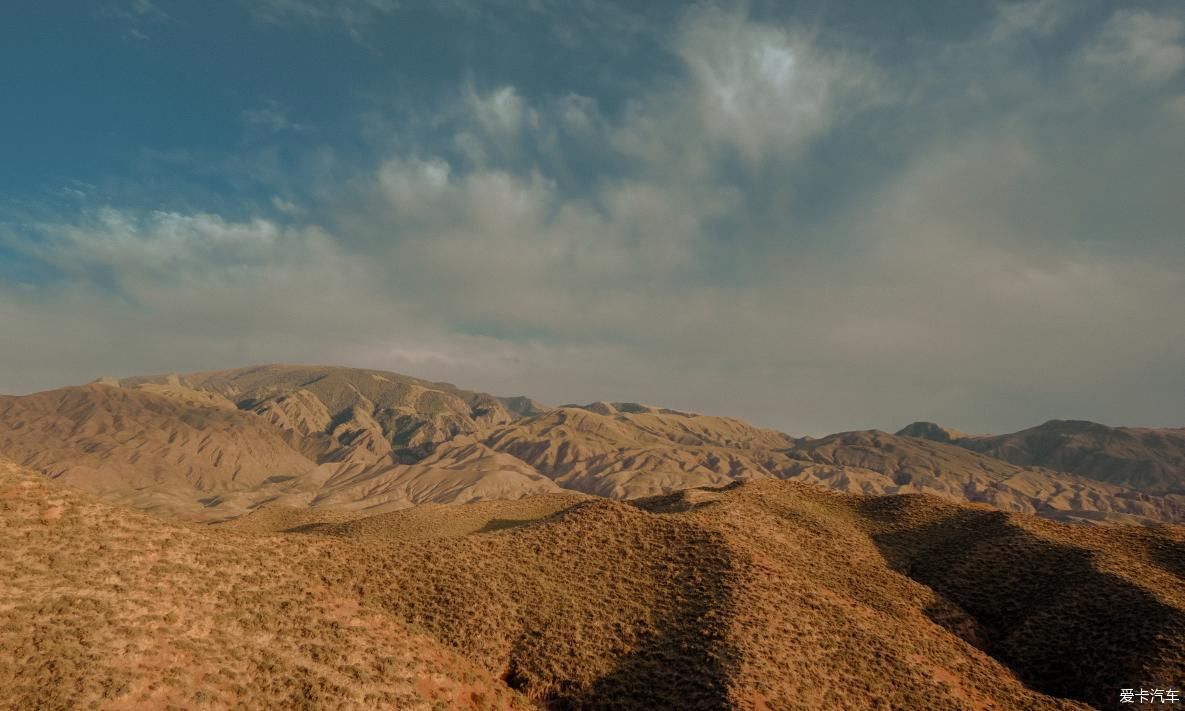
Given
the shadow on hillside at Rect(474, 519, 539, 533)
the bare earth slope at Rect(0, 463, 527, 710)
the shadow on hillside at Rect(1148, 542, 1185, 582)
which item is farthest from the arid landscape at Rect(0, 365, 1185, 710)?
the shadow on hillside at Rect(474, 519, 539, 533)

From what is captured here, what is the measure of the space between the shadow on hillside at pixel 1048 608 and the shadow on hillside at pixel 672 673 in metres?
19.6

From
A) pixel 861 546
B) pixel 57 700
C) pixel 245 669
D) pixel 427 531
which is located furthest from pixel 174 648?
pixel 861 546

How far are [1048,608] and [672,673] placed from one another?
30394 mm

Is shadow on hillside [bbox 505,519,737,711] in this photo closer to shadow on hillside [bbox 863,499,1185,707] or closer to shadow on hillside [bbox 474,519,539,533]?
shadow on hillside [bbox 863,499,1185,707]

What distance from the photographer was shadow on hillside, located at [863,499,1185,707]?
3544 cm

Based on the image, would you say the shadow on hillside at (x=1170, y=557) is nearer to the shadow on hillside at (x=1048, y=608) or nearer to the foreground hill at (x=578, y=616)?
the foreground hill at (x=578, y=616)

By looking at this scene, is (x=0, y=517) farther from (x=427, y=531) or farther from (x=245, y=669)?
(x=427, y=531)

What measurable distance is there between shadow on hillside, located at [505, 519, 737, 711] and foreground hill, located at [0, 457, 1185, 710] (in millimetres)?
126

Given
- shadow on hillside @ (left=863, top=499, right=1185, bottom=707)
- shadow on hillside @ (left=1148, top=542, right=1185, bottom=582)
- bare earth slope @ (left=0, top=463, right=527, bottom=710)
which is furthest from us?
shadow on hillside @ (left=1148, top=542, right=1185, bottom=582)

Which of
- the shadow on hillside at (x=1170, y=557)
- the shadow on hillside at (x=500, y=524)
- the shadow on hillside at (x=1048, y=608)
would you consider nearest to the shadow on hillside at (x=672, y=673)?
the shadow on hillside at (x=1048, y=608)

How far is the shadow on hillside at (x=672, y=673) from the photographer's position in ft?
97.0

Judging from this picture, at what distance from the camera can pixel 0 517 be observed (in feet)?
94.5

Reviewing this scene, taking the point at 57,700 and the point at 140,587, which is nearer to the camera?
the point at 57,700

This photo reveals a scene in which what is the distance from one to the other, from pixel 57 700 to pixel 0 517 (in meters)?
14.7
